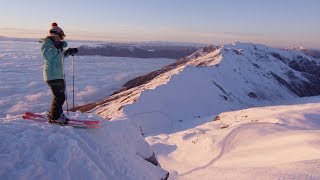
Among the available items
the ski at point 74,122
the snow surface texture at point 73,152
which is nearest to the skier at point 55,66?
the ski at point 74,122

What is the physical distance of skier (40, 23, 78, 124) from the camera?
1105cm

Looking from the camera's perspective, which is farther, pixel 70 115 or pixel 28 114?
pixel 70 115

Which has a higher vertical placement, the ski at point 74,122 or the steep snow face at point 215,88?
the ski at point 74,122

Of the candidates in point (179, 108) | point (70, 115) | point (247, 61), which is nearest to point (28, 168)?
point (70, 115)

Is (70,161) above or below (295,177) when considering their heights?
above

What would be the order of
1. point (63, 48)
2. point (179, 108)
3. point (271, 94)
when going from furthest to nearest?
point (271, 94) → point (179, 108) → point (63, 48)

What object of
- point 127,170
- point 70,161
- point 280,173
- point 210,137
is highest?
point 70,161

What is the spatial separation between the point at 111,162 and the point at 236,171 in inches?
267

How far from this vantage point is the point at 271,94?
10100 centimetres

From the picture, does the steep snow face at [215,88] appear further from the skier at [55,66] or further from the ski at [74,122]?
the skier at [55,66]

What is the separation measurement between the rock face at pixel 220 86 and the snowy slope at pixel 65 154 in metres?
30.7

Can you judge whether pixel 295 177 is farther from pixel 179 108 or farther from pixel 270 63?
pixel 270 63

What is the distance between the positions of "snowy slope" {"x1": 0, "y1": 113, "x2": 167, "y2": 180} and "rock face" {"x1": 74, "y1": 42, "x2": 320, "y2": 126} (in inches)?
1211

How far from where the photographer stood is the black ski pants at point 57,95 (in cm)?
1133
